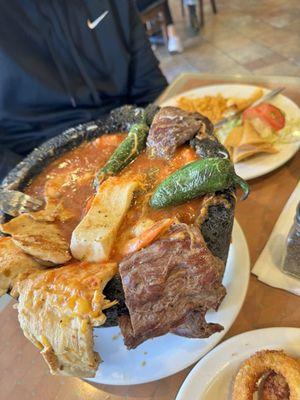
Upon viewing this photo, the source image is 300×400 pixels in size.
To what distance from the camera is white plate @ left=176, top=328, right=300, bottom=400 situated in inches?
26.2

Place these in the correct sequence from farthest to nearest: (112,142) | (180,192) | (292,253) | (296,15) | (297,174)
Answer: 1. (296,15)
2. (297,174)
3. (112,142)
4. (292,253)
5. (180,192)

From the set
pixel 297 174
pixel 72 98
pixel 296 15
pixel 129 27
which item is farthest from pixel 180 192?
→ pixel 296 15

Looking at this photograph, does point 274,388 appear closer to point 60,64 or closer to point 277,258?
point 277,258

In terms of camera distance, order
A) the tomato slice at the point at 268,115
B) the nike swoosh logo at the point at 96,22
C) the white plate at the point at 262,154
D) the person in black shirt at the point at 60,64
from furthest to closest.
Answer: the nike swoosh logo at the point at 96,22 → the person in black shirt at the point at 60,64 → the tomato slice at the point at 268,115 → the white plate at the point at 262,154

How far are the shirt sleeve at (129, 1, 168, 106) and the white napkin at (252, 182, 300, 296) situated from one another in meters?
0.98

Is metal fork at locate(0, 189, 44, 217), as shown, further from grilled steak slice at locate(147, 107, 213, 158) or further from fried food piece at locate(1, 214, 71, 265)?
grilled steak slice at locate(147, 107, 213, 158)

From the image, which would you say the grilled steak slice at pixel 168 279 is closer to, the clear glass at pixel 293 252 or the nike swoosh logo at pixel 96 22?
the clear glass at pixel 293 252

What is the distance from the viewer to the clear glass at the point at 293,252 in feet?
2.50

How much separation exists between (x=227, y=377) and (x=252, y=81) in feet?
4.03

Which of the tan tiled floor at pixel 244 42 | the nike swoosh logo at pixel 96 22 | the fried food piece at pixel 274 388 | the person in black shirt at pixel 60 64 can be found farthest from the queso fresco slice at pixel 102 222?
the tan tiled floor at pixel 244 42

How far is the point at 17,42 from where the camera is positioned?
1416 millimetres

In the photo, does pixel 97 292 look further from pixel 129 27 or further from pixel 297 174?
pixel 129 27

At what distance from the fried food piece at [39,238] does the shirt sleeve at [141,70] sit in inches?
45.3

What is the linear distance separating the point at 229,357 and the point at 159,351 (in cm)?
15
